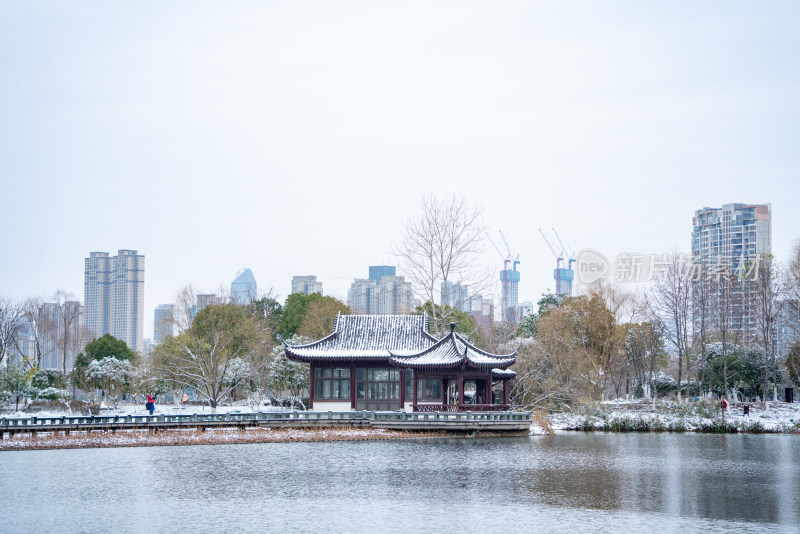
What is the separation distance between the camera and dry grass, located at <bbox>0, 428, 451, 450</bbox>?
34.6m

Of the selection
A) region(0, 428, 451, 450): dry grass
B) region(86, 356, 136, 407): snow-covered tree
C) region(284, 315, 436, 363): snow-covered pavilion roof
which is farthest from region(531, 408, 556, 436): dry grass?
region(86, 356, 136, 407): snow-covered tree

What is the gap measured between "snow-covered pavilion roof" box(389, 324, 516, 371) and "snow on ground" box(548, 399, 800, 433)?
577cm

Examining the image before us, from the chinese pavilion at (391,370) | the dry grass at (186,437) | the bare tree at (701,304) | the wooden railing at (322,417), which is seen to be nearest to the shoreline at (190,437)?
the dry grass at (186,437)

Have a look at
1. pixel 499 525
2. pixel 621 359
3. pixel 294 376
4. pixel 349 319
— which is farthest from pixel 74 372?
pixel 499 525

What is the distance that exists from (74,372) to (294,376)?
17.8 meters

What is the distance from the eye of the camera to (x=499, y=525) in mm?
19266

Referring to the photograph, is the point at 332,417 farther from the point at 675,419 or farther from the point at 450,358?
the point at 675,419

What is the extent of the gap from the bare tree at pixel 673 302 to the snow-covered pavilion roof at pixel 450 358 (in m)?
20.1

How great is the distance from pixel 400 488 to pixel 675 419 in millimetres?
26562

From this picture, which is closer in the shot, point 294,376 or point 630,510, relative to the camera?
point 630,510

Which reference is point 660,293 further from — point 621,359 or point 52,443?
point 52,443

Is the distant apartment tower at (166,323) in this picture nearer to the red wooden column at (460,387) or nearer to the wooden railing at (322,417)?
the wooden railing at (322,417)

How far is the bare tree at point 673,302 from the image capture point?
59.3 m

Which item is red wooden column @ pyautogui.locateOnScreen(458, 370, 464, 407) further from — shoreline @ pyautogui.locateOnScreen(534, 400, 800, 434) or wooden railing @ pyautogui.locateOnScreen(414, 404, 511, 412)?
shoreline @ pyautogui.locateOnScreen(534, 400, 800, 434)
